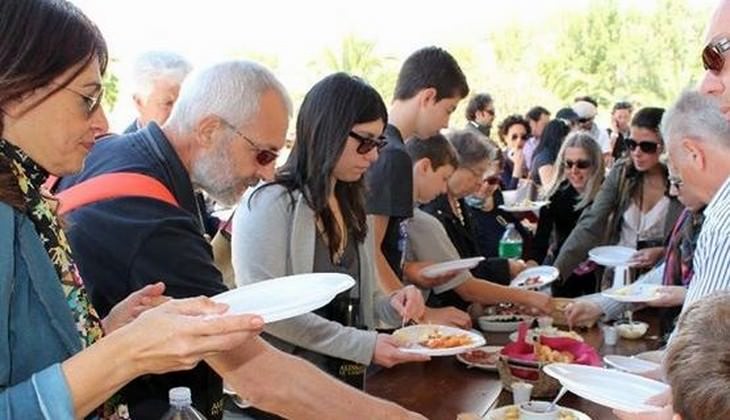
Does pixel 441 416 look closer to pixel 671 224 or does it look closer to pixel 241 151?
pixel 241 151

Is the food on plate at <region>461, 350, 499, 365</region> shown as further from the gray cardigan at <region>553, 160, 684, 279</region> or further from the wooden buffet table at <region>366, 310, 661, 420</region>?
the gray cardigan at <region>553, 160, 684, 279</region>

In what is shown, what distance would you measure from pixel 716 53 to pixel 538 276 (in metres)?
1.96

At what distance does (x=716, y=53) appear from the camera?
1.85 m

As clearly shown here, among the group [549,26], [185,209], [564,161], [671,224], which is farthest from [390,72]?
[185,209]

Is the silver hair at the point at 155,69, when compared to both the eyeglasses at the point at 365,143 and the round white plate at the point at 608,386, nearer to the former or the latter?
the eyeglasses at the point at 365,143

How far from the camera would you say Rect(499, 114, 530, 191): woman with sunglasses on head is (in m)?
8.09

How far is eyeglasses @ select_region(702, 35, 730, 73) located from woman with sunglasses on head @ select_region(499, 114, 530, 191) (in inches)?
235

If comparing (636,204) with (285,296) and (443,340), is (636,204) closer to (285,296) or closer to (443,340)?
(443,340)

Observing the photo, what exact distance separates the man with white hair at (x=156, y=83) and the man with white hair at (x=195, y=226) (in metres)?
1.48

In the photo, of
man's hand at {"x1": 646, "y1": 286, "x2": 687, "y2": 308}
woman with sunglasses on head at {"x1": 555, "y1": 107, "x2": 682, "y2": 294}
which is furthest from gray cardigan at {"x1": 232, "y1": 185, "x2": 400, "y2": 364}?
woman with sunglasses on head at {"x1": 555, "y1": 107, "x2": 682, "y2": 294}

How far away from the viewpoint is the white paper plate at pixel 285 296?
3.98ft

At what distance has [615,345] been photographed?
9.40 ft

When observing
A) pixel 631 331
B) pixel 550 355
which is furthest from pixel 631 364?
pixel 631 331

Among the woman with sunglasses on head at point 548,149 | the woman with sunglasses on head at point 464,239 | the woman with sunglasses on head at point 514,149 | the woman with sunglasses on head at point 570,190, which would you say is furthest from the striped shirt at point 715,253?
the woman with sunglasses on head at point 514,149
